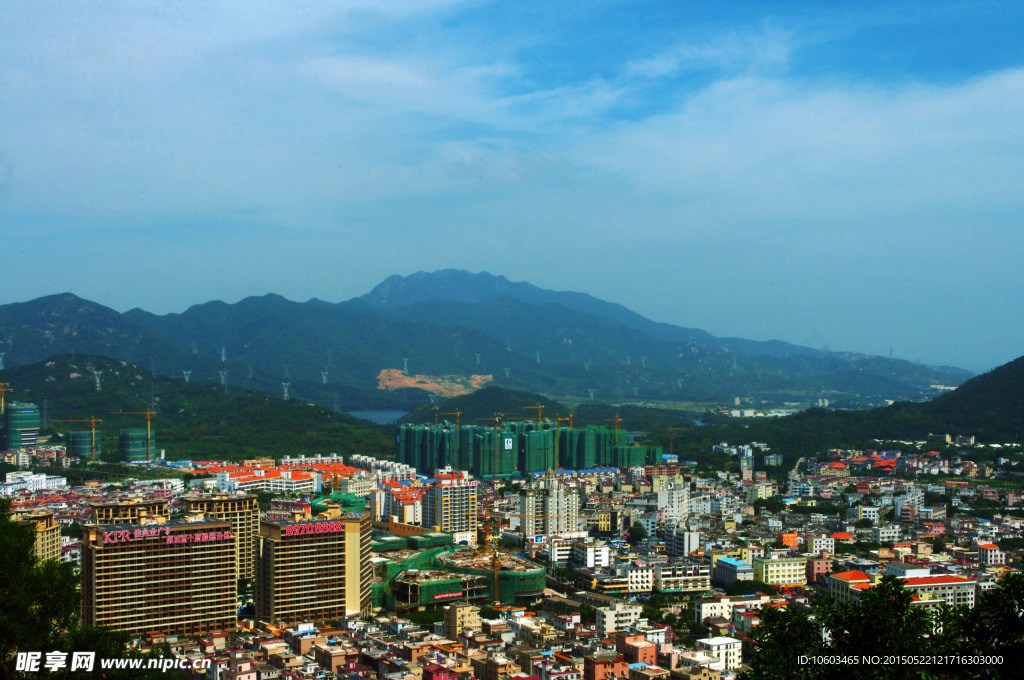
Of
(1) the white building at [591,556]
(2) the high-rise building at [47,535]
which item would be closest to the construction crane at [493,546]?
(1) the white building at [591,556]

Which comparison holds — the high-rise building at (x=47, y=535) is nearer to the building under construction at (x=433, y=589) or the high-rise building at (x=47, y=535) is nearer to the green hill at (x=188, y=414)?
the building under construction at (x=433, y=589)

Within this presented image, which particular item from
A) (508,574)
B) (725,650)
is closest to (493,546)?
(508,574)

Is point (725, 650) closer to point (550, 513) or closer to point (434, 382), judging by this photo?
point (550, 513)

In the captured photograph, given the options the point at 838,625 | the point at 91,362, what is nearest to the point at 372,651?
the point at 838,625

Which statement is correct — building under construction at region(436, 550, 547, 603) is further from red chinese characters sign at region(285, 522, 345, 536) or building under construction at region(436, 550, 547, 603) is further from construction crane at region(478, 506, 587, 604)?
red chinese characters sign at region(285, 522, 345, 536)

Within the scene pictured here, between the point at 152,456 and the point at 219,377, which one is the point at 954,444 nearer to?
the point at 152,456

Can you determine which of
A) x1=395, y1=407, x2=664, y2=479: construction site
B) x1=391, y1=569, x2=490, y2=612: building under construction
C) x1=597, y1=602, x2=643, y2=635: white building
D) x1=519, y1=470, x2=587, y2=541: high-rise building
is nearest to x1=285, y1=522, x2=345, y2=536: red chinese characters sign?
x1=391, y1=569, x2=490, y2=612: building under construction
